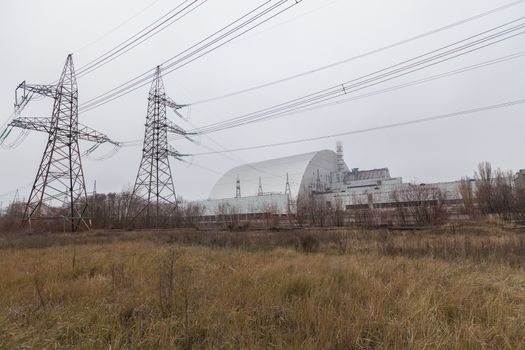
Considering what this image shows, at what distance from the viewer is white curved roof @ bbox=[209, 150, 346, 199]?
87125mm

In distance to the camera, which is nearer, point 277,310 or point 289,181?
point 277,310

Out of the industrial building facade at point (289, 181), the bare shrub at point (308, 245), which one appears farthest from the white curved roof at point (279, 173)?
the bare shrub at point (308, 245)

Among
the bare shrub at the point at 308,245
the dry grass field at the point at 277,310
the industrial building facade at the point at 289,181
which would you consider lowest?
the bare shrub at the point at 308,245

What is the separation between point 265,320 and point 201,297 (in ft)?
3.93

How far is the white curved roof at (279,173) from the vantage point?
87.1 metres

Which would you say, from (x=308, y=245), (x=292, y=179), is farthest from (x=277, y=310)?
(x=292, y=179)

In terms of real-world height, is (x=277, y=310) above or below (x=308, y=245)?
above

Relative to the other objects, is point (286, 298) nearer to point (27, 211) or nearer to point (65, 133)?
point (65, 133)

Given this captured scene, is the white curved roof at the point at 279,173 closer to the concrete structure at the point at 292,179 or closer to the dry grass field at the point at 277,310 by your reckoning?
the concrete structure at the point at 292,179

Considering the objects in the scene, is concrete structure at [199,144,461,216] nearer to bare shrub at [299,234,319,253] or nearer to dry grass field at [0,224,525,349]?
bare shrub at [299,234,319,253]

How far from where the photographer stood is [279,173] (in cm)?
9219

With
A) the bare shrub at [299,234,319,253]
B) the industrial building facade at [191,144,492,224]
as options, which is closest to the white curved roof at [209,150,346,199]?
the industrial building facade at [191,144,492,224]

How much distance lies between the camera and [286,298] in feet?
16.7

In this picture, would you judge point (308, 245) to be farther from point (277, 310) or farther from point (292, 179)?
point (292, 179)
